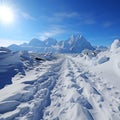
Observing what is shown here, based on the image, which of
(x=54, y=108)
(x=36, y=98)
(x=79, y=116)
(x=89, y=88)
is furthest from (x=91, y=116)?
(x=89, y=88)

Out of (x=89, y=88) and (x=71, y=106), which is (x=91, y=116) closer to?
(x=71, y=106)

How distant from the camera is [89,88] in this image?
11.6m

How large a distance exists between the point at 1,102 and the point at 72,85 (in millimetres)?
5363

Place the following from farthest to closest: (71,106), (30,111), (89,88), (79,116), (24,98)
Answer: (89,88) → (24,98) → (71,106) → (30,111) → (79,116)

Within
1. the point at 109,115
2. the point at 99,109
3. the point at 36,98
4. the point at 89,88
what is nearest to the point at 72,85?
the point at 89,88

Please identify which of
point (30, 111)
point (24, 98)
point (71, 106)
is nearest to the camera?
point (30, 111)

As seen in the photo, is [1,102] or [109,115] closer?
[109,115]

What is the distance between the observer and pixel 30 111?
7766mm

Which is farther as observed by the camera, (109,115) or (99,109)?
(99,109)

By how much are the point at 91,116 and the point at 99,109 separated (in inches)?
37.7

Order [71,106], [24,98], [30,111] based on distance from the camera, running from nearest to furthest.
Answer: [30,111]
[71,106]
[24,98]

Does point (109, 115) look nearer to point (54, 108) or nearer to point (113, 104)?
point (113, 104)

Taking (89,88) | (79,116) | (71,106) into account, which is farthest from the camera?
(89,88)

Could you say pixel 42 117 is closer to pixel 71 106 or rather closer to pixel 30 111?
pixel 30 111
